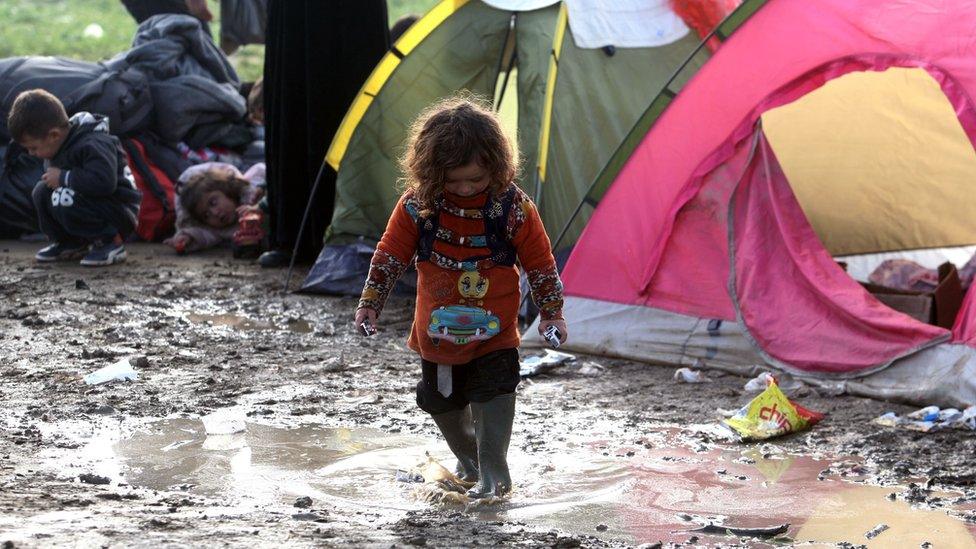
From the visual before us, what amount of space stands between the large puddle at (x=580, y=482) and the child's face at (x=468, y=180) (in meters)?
0.97

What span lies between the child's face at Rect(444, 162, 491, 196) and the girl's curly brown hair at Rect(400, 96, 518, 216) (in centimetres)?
1

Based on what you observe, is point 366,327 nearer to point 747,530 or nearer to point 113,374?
point 747,530

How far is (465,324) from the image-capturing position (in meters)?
3.98

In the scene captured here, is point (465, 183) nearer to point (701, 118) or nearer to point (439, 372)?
point (439, 372)

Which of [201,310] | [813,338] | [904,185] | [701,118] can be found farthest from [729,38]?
[201,310]

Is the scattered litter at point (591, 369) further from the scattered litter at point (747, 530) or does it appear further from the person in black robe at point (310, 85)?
the person in black robe at point (310, 85)

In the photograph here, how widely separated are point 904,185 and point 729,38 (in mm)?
2081

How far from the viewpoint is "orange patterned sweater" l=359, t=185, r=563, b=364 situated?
3.98m

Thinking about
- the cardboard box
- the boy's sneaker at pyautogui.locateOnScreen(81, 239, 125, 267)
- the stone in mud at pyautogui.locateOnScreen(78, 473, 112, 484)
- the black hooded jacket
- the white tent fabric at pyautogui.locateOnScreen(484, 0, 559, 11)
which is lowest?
the stone in mud at pyautogui.locateOnScreen(78, 473, 112, 484)

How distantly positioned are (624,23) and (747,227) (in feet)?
5.63

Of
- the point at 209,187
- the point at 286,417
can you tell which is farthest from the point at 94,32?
the point at 286,417

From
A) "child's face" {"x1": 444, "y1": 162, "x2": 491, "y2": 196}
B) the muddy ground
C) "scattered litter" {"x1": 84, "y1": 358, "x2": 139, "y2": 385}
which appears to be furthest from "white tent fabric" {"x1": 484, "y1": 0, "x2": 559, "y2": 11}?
"child's face" {"x1": 444, "y1": 162, "x2": 491, "y2": 196}

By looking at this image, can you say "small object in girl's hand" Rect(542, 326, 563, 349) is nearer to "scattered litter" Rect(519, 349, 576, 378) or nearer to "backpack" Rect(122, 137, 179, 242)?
"scattered litter" Rect(519, 349, 576, 378)

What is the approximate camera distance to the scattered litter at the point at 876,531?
369cm
